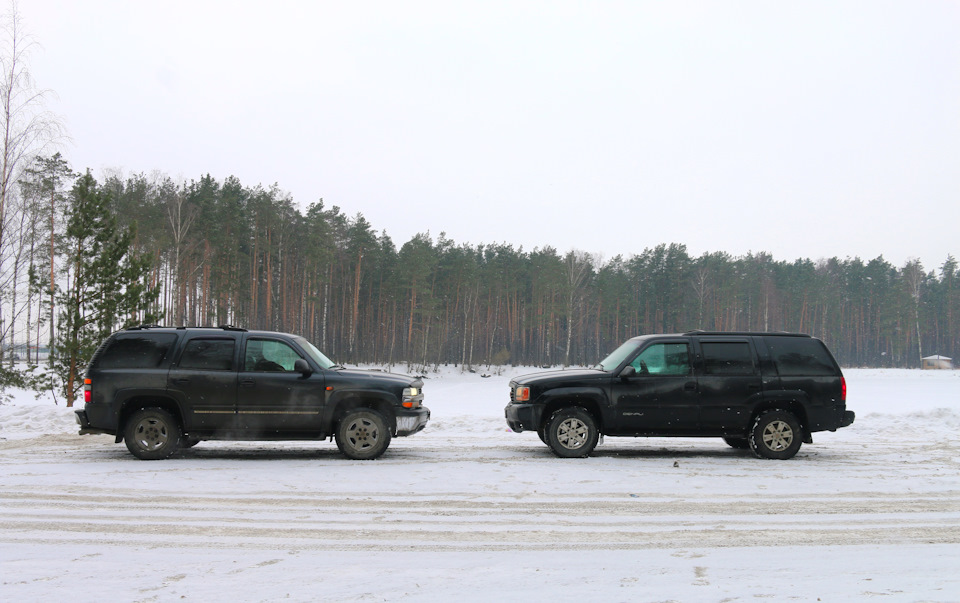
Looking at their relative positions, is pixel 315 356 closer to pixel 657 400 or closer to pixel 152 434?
pixel 152 434

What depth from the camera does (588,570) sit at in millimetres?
4910

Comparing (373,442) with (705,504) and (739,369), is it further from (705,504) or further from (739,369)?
(739,369)

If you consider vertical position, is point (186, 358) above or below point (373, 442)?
above

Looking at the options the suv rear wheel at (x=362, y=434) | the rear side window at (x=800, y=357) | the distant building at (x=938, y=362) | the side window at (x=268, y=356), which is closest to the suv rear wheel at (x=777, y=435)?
the rear side window at (x=800, y=357)

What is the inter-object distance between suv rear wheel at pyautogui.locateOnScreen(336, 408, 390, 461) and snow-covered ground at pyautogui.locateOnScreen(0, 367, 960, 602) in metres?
0.35

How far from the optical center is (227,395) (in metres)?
9.62

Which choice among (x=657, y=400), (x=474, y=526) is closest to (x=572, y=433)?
(x=657, y=400)

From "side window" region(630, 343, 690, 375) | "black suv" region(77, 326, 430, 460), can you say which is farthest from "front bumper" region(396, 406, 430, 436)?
"side window" region(630, 343, 690, 375)

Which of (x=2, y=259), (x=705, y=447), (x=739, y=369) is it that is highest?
(x=2, y=259)

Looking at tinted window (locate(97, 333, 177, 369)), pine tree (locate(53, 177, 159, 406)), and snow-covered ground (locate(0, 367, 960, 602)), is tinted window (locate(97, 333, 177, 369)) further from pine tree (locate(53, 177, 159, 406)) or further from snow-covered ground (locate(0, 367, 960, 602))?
pine tree (locate(53, 177, 159, 406))

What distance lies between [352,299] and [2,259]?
4438 centimetres

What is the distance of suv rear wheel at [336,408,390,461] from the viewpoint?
973 centimetres

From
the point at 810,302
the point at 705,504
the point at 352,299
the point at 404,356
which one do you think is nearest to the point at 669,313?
the point at 810,302

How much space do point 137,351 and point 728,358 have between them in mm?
9554
